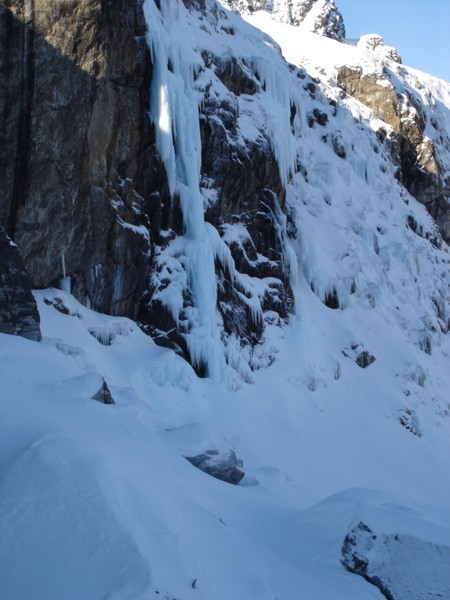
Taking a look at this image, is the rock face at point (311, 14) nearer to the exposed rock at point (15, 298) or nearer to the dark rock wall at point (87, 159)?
the dark rock wall at point (87, 159)

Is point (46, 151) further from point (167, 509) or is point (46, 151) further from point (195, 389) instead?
point (167, 509)

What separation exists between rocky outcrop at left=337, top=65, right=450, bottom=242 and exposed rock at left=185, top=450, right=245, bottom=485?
116 feet

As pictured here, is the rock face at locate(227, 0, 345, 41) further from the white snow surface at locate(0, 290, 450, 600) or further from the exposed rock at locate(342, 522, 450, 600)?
the exposed rock at locate(342, 522, 450, 600)

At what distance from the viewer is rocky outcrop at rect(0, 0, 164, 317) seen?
15.2m

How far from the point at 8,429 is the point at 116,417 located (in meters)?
2.22

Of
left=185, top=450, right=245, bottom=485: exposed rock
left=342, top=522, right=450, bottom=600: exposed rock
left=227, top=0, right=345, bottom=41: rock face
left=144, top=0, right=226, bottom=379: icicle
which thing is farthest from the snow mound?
left=227, top=0, right=345, bottom=41: rock face

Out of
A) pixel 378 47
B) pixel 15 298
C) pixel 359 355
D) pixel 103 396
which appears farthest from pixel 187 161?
pixel 378 47

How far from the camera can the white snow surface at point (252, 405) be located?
575cm

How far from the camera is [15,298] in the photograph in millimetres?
11969

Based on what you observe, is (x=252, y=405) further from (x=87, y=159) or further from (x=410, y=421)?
(x=87, y=159)

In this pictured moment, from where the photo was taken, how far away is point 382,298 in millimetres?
31125

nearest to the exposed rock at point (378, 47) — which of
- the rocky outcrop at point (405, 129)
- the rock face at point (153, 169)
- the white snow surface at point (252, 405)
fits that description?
the white snow surface at point (252, 405)

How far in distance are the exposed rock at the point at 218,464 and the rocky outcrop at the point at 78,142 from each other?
765 cm

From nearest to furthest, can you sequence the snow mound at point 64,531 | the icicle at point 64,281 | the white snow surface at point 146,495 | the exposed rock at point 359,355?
the snow mound at point 64,531
the white snow surface at point 146,495
the icicle at point 64,281
the exposed rock at point 359,355
